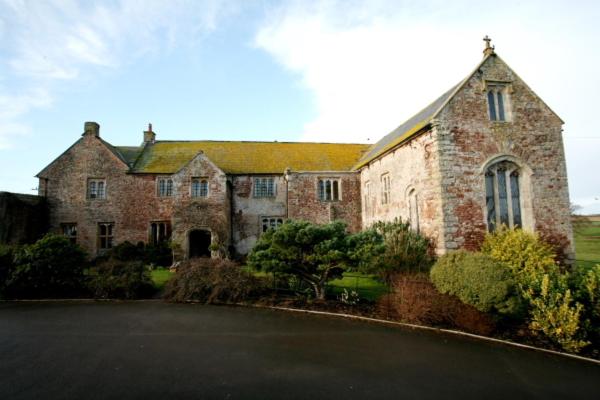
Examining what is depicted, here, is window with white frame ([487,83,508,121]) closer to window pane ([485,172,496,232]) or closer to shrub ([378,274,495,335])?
window pane ([485,172,496,232])

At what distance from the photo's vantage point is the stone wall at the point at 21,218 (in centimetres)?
2019

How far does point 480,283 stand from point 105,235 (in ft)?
81.1

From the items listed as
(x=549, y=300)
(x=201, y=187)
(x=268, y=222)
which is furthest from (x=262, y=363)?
(x=268, y=222)

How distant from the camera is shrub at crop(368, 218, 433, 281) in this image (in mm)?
12531

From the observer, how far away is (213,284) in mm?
12133

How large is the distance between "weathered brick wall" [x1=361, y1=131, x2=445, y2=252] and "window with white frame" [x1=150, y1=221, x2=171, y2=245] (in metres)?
15.4

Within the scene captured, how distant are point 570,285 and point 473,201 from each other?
209 inches

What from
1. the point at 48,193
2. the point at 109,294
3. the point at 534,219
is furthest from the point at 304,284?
the point at 48,193

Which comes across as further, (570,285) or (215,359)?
(570,285)

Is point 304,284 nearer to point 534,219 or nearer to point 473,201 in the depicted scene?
point 473,201

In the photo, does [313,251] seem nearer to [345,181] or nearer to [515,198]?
[515,198]

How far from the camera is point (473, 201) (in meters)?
13.6

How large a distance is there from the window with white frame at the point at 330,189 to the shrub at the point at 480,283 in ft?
47.8

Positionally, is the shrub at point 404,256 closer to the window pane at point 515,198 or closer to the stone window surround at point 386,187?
the window pane at point 515,198
